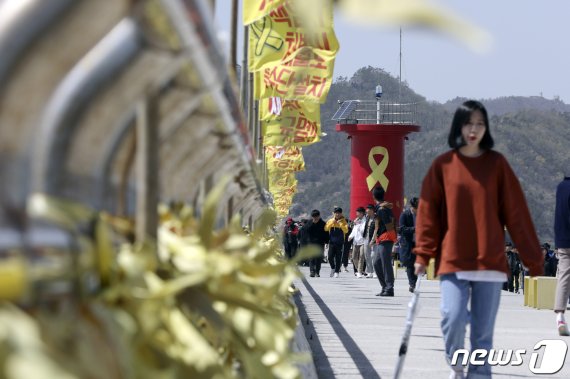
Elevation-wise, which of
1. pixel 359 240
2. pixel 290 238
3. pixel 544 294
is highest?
pixel 359 240

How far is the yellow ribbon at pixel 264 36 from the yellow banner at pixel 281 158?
17088mm

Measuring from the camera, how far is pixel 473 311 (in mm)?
6914

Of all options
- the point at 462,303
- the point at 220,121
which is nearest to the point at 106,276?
the point at 220,121

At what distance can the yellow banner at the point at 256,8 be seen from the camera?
1254cm

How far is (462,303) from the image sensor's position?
272 inches

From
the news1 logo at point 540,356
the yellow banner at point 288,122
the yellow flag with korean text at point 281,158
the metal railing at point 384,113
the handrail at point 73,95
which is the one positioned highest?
the metal railing at point 384,113

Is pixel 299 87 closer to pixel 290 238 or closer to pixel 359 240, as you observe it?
pixel 359 240

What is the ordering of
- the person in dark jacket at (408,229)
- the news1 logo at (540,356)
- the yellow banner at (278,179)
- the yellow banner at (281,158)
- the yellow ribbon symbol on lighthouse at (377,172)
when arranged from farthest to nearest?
the yellow ribbon symbol on lighthouse at (377,172)
the yellow banner at (278,179)
the yellow banner at (281,158)
the person in dark jacket at (408,229)
the news1 logo at (540,356)

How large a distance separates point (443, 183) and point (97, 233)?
5467 mm

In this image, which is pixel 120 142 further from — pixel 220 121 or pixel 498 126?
pixel 498 126

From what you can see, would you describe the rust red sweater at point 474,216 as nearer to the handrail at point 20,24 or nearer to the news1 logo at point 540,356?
the news1 logo at point 540,356

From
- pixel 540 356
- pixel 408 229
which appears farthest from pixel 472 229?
pixel 408 229

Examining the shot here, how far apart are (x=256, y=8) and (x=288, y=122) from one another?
10.5 meters

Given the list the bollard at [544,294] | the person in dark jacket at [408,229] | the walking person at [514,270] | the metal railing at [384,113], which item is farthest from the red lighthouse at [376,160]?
the bollard at [544,294]
